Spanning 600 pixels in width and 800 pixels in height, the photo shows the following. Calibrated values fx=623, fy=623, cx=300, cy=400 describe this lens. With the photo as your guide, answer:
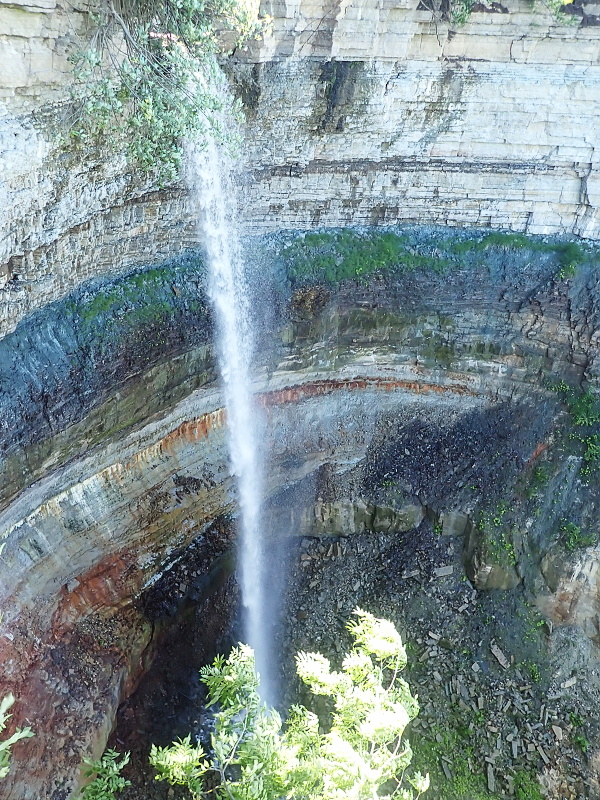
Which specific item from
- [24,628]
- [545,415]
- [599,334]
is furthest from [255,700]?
[599,334]

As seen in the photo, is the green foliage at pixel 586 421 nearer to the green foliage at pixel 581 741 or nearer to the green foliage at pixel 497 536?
the green foliage at pixel 497 536

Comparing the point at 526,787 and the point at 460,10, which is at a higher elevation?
the point at 460,10

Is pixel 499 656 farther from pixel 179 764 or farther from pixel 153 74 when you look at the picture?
pixel 153 74

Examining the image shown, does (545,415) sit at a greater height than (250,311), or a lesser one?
lesser

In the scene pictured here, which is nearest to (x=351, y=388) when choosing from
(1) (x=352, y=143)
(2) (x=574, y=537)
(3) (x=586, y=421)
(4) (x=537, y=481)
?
(4) (x=537, y=481)

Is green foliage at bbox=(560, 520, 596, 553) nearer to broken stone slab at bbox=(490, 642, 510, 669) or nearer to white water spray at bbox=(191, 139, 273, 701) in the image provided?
broken stone slab at bbox=(490, 642, 510, 669)

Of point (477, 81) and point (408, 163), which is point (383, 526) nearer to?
point (408, 163)

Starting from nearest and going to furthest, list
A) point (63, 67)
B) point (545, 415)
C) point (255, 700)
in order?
point (255, 700) → point (63, 67) → point (545, 415)
